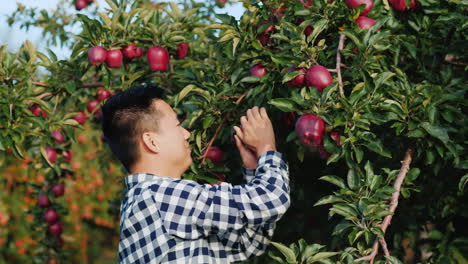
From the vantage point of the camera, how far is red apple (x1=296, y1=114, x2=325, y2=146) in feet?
4.57

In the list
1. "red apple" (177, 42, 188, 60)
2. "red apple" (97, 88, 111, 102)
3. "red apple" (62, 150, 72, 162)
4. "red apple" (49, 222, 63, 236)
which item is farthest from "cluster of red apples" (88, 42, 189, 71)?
"red apple" (49, 222, 63, 236)

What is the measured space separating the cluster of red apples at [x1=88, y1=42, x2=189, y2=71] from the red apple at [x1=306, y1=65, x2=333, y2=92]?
843mm

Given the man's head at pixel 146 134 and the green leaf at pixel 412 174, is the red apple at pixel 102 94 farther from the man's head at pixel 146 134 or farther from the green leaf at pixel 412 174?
the green leaf at pixel 412 174

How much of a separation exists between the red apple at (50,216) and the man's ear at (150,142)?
1455 mm

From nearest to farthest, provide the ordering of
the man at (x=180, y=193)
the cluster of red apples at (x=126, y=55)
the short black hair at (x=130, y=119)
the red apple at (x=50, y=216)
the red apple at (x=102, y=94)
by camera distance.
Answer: the man at (x=180, y=193) < the short black hair at (x=130, y=119) < the cluster of red apples at (x=126, y=55) < the red apple at (x=102, y=94) < the red apple at (x=50, y=216)

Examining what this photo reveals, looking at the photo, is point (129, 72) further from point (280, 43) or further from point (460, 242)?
point (460, 242)

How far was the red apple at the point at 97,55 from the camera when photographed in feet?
6.66

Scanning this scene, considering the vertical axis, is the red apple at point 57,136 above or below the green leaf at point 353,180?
above

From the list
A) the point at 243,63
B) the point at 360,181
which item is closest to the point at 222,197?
the point at 360,181

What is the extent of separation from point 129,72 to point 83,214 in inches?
134

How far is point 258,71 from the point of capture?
1706 millimetres

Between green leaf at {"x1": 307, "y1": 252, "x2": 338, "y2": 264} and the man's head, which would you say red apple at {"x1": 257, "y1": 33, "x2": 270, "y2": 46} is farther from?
green leaf at {"x1": 307, "y1": 252, "x2": 338, "y2": 264}

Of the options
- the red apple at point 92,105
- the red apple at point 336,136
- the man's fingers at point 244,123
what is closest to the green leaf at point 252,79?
the man's fingers at point 244,123

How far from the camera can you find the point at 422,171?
2.03 m
